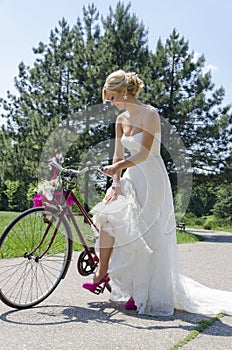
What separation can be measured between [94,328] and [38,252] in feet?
3.07

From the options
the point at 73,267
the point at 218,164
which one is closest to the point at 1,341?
the point at 73,267

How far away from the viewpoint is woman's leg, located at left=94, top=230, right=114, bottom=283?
378cm

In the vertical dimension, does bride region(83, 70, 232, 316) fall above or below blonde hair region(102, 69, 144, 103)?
below

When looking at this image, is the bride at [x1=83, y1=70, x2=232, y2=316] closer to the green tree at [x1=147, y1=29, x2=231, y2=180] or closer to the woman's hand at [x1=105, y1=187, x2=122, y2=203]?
the woman's hand at [x1=105, y1=187, x2=122, y2=203]

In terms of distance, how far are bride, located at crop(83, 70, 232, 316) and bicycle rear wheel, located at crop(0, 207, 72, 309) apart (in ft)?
0.98

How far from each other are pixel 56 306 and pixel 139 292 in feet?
2.15

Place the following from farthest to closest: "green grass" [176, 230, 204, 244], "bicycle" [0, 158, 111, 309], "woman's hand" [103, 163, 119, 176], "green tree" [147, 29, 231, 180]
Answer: "green tree" [147, 29, 231, 180]
"green grass" [176, 230, 204, 244]
"bicycle" [0, 158, 111, 309]
"woman's hand" [103, 163, 119, 176]

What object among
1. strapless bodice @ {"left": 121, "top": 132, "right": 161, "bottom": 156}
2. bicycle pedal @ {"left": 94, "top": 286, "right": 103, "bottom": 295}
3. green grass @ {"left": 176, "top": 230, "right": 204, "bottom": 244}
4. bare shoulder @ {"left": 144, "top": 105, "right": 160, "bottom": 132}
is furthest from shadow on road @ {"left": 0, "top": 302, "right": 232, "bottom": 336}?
green grass @ {"left": 176, "top": 230, "right": 204, "bottom": 244}

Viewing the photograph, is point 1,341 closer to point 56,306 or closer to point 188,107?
point 56,306

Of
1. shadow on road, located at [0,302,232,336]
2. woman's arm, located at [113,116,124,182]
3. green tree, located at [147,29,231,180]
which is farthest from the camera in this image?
green tree, located at [147,29,231,180]

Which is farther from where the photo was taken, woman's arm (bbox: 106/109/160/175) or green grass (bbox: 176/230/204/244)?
green grass (bbox: 176/230/204/244)

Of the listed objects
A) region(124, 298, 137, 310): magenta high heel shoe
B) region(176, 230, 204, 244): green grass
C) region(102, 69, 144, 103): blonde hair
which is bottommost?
region(124, 298, 137, 310): magenta high heel shoe

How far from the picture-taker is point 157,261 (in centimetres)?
375

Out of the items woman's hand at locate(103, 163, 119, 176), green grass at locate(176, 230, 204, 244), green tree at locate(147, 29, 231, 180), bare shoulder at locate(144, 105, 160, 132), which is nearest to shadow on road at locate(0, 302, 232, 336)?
woman's hand at locate(103, 163, 119, 176)
